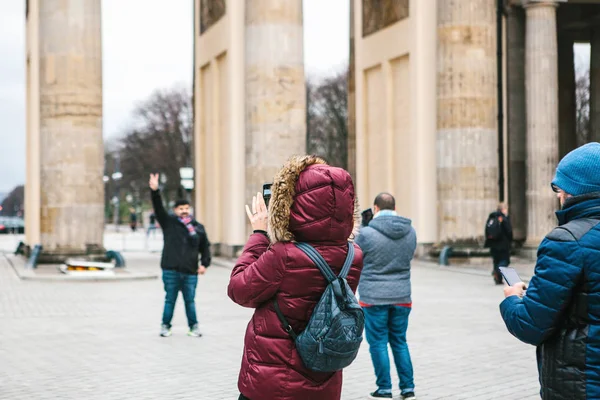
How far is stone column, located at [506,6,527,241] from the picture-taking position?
106 feet

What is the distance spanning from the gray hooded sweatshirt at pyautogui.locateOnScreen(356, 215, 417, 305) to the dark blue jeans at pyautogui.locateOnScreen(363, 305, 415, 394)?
0.12 m

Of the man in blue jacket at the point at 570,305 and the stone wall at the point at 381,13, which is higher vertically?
the stone wall at the point at 381,13

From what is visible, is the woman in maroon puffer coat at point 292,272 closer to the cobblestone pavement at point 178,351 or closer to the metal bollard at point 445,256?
the cobblestone pavement at point 178,351

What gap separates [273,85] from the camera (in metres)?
28.6

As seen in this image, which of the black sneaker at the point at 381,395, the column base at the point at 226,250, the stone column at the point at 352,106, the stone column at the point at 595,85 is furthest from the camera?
the stone column at the point at 595,85

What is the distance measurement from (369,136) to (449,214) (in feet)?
15.2

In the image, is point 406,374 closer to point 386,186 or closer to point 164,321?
point 164,321

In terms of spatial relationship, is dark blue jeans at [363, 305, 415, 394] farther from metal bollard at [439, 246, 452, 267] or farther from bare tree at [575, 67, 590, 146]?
bare tree at [575, 67, 590, 146]

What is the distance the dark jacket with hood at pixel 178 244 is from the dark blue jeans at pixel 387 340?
4.41m

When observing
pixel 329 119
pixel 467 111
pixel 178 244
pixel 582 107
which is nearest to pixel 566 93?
pixel 467 111

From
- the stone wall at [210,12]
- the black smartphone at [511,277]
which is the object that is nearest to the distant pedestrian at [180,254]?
the black smartphone at [511,277]

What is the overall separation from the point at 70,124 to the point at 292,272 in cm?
2246

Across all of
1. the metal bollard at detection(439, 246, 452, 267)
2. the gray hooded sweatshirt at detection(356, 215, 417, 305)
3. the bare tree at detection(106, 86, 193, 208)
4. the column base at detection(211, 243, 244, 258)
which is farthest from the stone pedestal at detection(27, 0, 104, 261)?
the bare tree at detection(106, 86, 193, 208)

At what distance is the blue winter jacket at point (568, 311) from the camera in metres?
4.06
